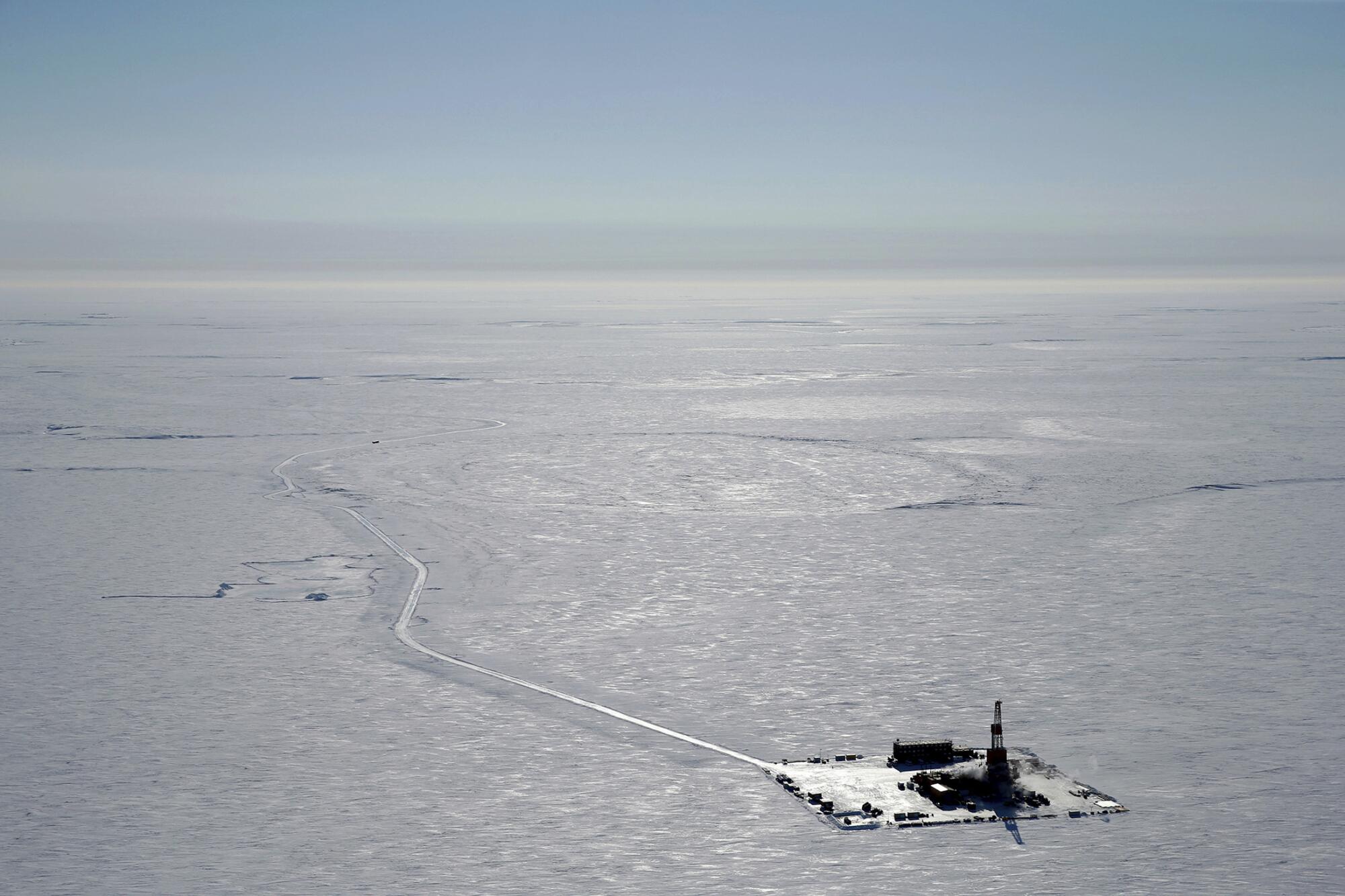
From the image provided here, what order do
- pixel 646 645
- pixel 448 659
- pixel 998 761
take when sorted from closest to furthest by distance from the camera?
pixel 998 761, pixel 448 659, pixel 646 645

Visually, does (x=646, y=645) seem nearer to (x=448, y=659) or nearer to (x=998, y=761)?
(x=448, y=659)

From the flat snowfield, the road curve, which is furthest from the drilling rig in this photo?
the road curve

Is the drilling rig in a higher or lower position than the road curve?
higher

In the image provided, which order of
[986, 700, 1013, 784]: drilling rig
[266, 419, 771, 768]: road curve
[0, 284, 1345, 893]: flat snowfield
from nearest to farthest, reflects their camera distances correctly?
[0, 284, 1345, 893]: flat snowfield, [986, 700, 1013, 784]: drilling rig, [266, 419, 771, 768]: road curve

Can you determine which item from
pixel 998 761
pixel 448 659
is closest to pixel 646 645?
Answer: pixel 448 659

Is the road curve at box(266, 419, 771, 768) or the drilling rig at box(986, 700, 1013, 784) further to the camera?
the road curve at box(266, 419, 771, 768)

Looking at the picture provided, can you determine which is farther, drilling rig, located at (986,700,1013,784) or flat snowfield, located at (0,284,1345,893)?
drilling rig, located at (986,700,1013,784)

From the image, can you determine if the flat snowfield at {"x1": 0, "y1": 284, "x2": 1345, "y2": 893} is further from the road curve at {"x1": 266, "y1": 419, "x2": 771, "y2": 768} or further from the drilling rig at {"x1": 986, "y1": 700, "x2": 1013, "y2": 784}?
the drilling rig at {"x1": 986, "y1": 700, "x2": 1013, "y2": 784}

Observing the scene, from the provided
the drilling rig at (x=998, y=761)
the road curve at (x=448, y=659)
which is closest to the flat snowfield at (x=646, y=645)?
the road curve at (x=448, y=659)

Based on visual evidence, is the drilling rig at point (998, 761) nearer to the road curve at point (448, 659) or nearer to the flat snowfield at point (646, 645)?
the flat snowfield at point (646, 645)

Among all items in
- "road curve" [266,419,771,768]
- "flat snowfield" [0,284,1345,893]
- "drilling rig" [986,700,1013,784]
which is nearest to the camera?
"flat snowfield" [0,284,1345,893]
